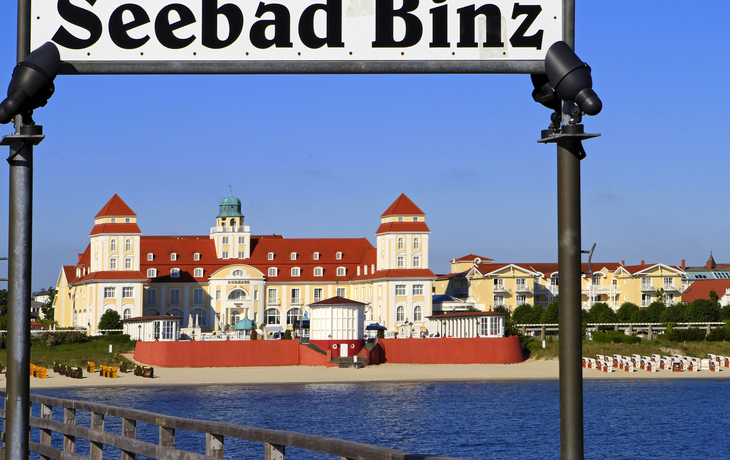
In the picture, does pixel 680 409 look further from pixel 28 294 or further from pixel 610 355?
pixel 28 294

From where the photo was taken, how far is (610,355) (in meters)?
78.6

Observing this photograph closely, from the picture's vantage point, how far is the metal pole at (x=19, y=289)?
5215mm

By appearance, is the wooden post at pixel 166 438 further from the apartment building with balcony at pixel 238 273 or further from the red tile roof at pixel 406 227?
the red tile roof at pixel 406 227

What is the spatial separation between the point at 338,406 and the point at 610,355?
1358 inches

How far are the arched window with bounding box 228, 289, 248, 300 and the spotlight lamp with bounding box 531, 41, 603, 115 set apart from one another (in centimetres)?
9717

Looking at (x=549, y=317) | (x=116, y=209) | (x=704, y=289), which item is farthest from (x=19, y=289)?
(x=704, y=289)

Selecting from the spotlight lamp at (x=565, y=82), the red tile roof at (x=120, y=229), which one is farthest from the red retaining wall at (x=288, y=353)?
the spotlight lamp at (x=565, y=82)

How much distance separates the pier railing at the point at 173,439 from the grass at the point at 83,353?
62252mm

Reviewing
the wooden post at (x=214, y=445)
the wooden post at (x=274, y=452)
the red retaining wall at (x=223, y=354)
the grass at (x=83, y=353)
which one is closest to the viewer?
the wooden post at (x=274, y=452)

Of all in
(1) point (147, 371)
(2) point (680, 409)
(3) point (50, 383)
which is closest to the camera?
(2) point (680, 409)

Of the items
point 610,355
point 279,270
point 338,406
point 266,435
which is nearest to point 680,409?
Result: point 338,406

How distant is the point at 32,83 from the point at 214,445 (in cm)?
377

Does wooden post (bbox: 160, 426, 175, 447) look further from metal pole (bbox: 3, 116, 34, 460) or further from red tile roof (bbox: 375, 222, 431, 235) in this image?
red tile roof (bbox: 375, 222, 431, 235)

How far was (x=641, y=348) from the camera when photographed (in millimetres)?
80375
